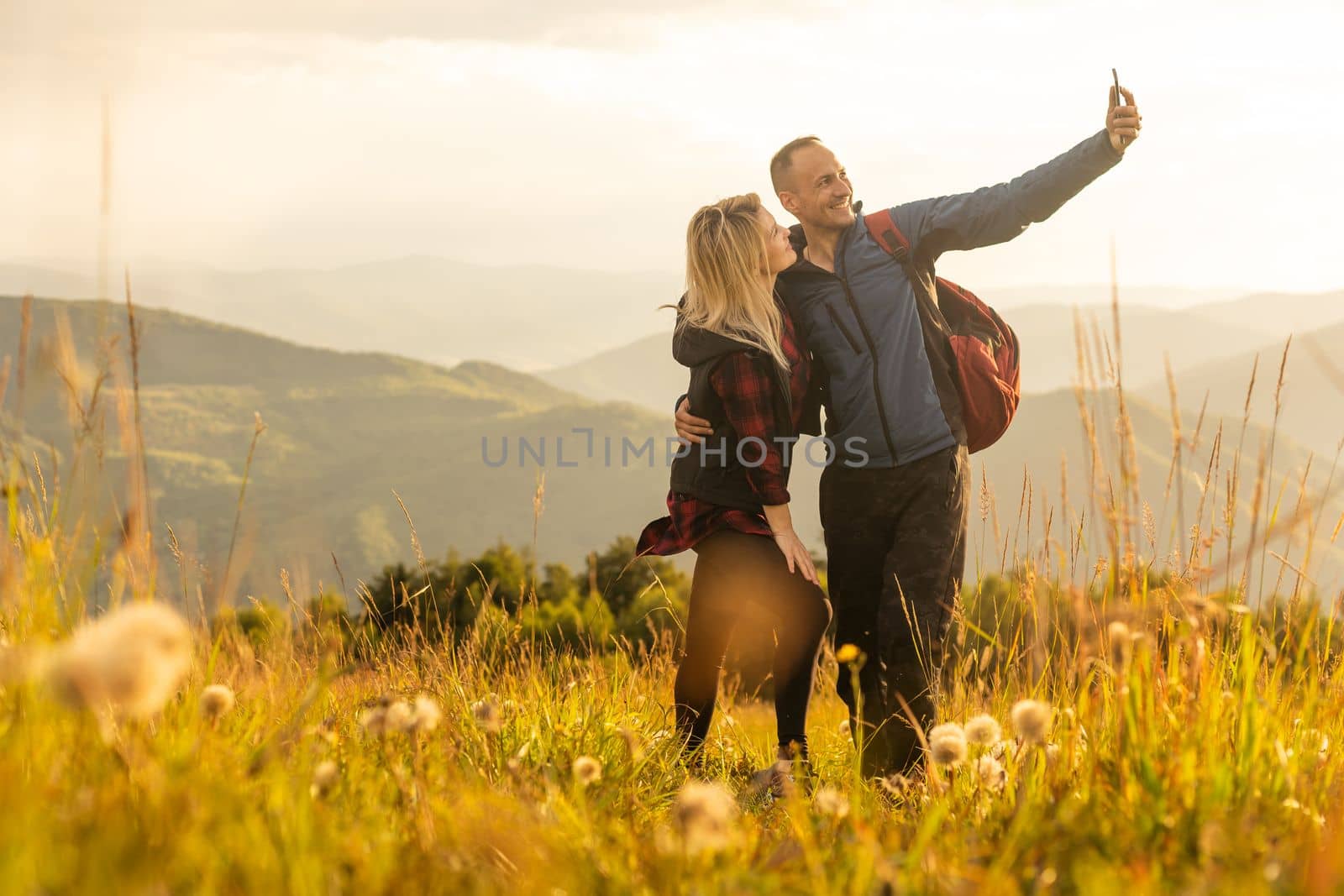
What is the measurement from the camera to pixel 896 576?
3.91 m

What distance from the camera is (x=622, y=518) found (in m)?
147

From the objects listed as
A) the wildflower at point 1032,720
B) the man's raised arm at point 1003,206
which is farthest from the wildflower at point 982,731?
the man's raised arm at point 1003,206

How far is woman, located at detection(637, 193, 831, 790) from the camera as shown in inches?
143

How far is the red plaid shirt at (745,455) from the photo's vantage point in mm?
3627

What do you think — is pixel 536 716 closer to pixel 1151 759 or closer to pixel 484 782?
pixel 484 782

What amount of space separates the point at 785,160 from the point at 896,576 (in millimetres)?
1830

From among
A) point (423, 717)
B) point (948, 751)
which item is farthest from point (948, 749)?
point (423, 717)

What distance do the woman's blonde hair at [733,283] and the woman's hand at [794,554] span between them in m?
0.62

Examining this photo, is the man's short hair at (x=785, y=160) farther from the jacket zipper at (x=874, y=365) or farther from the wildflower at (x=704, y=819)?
the wildflower at (x=704, y=819)

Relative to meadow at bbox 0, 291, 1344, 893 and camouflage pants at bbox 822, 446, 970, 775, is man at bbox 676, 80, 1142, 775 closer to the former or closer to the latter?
camouflage pants at bbox 822, 446, 970, 775

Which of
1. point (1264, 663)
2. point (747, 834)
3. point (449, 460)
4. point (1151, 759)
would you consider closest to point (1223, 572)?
point (1151, 759)

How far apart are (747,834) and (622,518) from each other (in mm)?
145431

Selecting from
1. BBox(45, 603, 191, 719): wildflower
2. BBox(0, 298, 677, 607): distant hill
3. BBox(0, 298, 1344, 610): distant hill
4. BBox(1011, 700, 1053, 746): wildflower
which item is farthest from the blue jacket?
BBox(0, 298, 677, 607): distant hill

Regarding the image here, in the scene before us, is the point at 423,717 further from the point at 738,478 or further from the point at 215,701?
the point at 738,478
